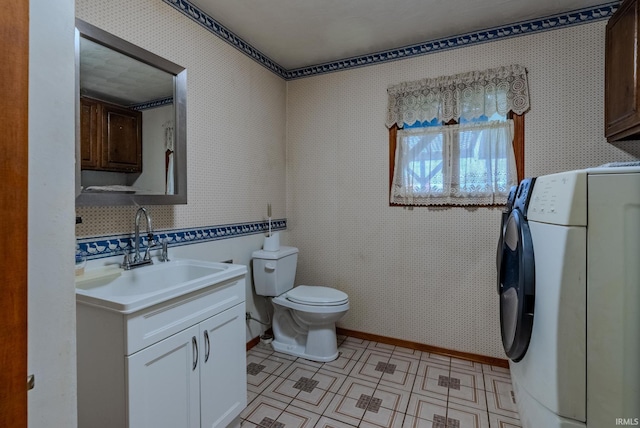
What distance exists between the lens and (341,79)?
2.70m

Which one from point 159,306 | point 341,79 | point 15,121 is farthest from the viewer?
point 341,79

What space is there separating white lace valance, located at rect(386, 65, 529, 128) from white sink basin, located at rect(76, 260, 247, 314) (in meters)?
1.76

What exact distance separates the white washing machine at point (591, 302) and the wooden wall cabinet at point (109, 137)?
1.83m

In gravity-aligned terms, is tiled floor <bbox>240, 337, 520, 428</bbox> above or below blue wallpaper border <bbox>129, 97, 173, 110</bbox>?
below

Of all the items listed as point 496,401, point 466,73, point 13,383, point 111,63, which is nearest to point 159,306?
point 13,383

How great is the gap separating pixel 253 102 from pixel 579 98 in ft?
7.37

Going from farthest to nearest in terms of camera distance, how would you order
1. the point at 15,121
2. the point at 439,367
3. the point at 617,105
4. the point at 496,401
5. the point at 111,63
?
the point at 439,367, the point at 496,401, the point at 617,105, the point at 111,63, the point at 15,121

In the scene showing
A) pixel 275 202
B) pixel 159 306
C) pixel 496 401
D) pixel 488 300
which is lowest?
pixel 496 401

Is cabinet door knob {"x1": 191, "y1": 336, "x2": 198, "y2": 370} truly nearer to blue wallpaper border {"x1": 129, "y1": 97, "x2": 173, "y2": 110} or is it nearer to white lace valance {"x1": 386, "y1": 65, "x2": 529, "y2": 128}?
blue wallpaper border {"x1": 129, "y1": 97, "x2": 173, "y2": 110}

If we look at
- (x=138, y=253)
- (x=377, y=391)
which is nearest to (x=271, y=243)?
(x=138, y=253)

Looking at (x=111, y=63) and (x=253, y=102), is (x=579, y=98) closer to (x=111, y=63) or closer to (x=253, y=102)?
(x=253, y=102)

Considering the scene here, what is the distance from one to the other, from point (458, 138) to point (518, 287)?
4.78ft

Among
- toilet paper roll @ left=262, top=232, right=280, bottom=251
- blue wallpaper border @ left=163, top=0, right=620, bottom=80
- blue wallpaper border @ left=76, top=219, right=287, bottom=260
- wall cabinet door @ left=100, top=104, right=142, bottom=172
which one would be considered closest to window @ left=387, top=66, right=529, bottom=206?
blue wallpaper border @ left=163, top=0, right=620, bottom=80

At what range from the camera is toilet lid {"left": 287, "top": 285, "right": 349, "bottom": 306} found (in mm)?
2238
